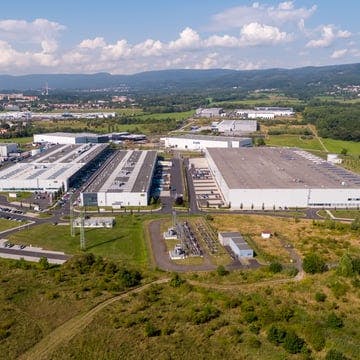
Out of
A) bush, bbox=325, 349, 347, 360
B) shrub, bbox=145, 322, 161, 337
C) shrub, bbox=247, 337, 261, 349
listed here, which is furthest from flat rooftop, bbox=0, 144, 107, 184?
bush, bbox=325, 349, 347, 360

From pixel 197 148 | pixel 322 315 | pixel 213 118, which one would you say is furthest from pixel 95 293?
pixel 213 118

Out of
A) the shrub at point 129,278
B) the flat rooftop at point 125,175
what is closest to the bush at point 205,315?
the shrub at point 129,278

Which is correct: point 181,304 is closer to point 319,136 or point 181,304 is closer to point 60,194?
point 60,194

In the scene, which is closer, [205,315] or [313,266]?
[205,315]

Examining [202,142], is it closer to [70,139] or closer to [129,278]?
[70,139]

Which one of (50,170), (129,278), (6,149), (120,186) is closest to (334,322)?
(129,278)

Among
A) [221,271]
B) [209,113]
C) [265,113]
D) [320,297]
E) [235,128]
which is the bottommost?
[320,297]
